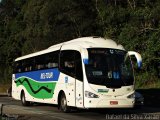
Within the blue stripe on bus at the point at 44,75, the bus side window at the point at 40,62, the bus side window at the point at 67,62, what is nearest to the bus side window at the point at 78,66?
the bus side window at the point at 67,62

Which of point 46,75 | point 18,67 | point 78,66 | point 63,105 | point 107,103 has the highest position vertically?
point 18,67

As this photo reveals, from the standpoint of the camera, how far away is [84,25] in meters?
58.5

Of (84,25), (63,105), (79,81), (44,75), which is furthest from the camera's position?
(84,25)

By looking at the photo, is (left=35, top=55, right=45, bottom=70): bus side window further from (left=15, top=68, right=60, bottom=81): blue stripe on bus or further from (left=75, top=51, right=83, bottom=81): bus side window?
(left=75, top=51, right=83, bottom=81): bus side window

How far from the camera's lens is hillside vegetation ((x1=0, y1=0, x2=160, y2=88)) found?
1492 inches

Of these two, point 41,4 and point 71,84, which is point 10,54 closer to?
point 41,4

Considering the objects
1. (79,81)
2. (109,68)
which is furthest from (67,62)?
(109,68)

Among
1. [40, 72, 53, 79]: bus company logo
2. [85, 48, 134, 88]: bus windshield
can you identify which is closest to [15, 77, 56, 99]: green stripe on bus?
[40, 72, 53, 79]: bus company logo

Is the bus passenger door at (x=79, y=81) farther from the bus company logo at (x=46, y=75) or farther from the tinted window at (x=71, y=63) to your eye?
the bus company logo at (x=46, y=75)

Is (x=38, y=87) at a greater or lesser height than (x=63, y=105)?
greater

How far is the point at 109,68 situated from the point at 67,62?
274 cm

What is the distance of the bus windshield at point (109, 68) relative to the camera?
63.5 ft

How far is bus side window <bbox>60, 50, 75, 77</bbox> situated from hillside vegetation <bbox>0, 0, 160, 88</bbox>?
1527 centimetres

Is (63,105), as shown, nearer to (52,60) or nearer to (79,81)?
(79,81)
